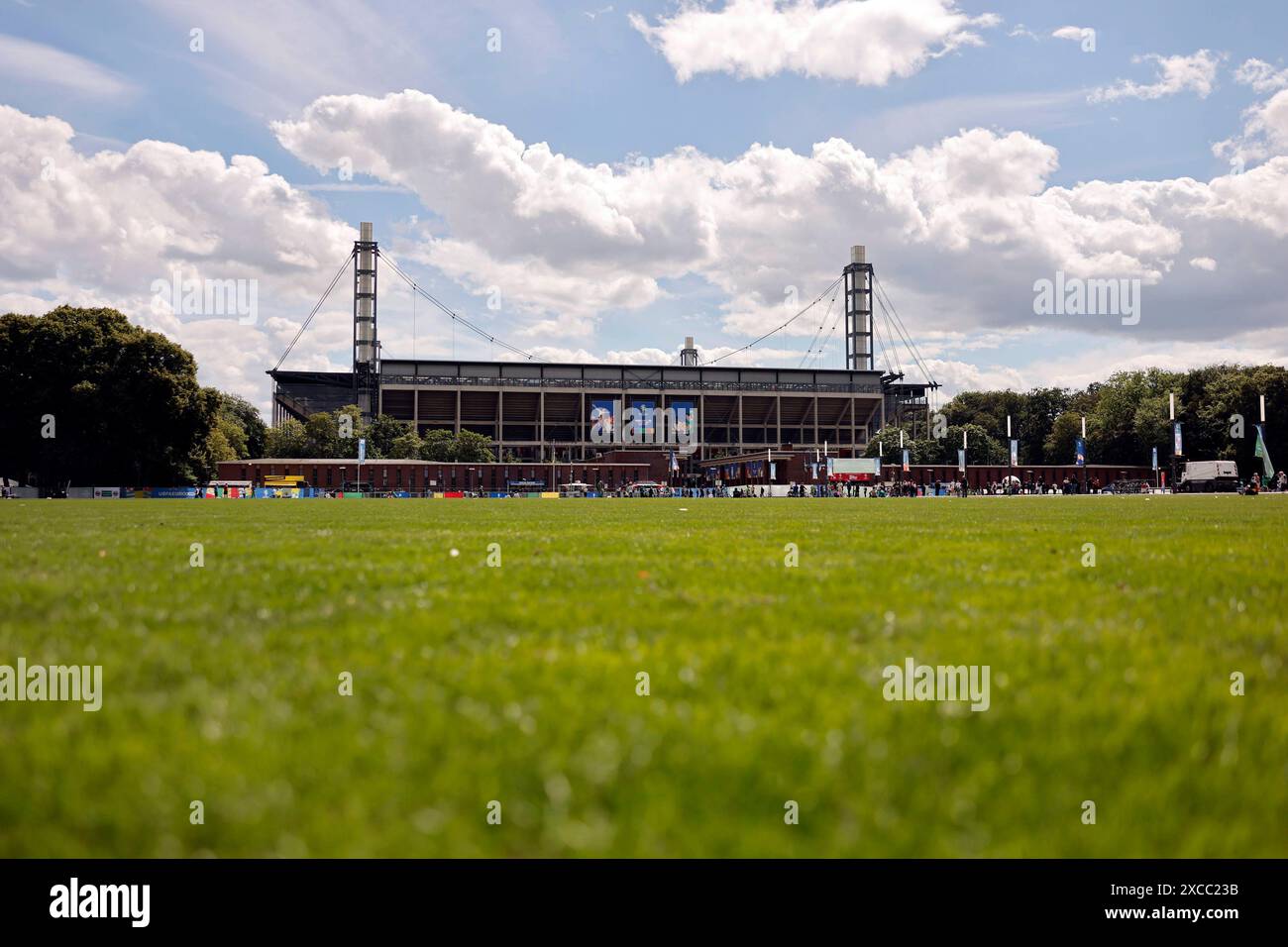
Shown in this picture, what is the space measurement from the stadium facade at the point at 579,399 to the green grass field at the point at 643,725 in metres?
162

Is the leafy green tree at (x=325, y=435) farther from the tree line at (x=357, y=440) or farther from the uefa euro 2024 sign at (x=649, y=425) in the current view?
the uefa euro 2024 sign at (x=649, y=425)

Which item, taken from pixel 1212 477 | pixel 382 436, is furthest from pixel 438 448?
pixel 1212 477

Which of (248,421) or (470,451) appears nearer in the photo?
(470,451)

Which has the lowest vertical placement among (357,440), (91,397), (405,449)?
(405,449)

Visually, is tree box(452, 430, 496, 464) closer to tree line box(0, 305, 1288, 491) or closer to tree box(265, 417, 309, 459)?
tree line box(0, 305, 1288, 491)

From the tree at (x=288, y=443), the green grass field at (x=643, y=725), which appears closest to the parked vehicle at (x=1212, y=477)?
the green grass field at (x=643, y=725)

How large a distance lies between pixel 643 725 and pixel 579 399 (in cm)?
17785

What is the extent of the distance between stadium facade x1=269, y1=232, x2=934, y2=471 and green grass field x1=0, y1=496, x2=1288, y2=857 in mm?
162019

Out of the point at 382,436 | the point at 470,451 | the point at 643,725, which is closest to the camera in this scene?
the point at 643,725

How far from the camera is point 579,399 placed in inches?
7082

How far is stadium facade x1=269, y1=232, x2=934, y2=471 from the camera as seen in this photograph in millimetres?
175625

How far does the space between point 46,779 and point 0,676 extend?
7.45ft

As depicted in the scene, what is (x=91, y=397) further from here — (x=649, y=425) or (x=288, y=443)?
(x=649, y=425)

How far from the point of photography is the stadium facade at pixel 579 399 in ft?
576
